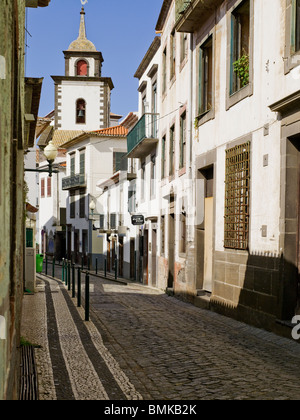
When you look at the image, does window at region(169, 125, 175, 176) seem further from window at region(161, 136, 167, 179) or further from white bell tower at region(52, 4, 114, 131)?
white bell tower at region(52, 4, 114, 131)

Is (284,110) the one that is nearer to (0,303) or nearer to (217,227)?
(217,227)

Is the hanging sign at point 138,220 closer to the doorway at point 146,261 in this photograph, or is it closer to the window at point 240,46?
the doorway at point 146,261

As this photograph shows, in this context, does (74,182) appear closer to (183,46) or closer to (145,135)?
(145,135)

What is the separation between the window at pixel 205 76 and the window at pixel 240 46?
2.05 metres

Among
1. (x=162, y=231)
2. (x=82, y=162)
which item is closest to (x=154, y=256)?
(x=162, y=231)

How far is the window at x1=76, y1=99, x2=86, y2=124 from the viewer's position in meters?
51.5

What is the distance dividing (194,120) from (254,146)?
4468 millimetres

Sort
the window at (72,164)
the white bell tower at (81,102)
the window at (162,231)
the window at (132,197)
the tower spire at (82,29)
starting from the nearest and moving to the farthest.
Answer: the window at (162,231)
the window at (132,197)
the window at (72,164)
the white bell tower at (81,102)
the tower spire at (82,29)

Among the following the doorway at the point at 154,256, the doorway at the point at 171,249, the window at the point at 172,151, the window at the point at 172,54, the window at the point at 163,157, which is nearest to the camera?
the doorway at the point at 171,249

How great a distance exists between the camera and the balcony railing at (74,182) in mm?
41500

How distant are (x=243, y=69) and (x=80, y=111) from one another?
136ft

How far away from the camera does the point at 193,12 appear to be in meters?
13.6

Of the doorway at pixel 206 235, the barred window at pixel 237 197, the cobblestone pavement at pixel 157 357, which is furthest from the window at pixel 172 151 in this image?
the cobblestone pavement at pixel 157 357

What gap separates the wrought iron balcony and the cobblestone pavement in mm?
6774
